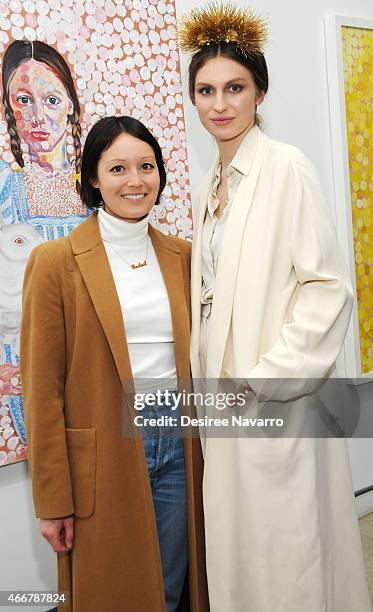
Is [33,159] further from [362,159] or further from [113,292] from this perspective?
[362,159]

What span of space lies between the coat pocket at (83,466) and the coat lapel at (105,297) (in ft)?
0.61

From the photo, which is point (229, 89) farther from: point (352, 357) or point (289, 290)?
point (352, 357)

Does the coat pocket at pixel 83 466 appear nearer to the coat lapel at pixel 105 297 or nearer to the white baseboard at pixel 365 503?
the coat lapel at pixel 105 297

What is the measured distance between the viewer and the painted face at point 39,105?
2.01m

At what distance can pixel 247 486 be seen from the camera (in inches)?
63.7

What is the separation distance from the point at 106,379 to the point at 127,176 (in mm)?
539

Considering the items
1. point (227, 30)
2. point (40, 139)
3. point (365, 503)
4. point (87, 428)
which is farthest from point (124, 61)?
point (365, 503)

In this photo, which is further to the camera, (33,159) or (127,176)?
(33,159)

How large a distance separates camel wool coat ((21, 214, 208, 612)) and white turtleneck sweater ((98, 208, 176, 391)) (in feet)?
0.11

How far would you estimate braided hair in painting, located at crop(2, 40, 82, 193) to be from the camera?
1.98 m

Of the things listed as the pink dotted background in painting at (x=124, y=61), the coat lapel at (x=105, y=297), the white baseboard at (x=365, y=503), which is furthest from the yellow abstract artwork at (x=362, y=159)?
the coat lapel at (x=105, y=297)

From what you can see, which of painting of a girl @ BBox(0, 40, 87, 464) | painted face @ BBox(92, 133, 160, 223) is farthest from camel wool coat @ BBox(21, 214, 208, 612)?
painting of a girl @ BBox(0, 40, 87, 464)

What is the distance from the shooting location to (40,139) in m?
2.05

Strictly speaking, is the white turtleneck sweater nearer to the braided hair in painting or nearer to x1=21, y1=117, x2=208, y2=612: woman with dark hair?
x1=21, y1=117, x2=208, y2=612: woman with dark hair
